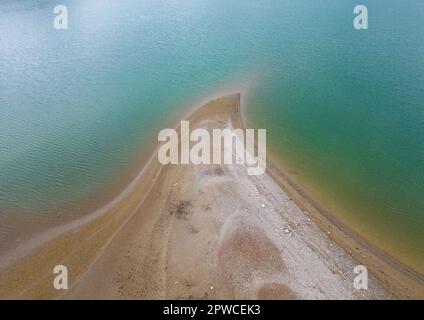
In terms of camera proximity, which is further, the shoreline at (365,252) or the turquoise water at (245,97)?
the turquoise water at (245,97)

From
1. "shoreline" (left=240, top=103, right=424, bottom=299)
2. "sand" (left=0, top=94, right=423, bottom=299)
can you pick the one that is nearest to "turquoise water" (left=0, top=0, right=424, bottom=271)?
"shoreline" (left=240, top=103, right=424, bottom=299)

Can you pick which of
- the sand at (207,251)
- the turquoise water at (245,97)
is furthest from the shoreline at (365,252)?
the turquoise water at (245,97)

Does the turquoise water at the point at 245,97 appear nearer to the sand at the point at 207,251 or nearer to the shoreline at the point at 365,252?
the shoreline at the point at 365,252

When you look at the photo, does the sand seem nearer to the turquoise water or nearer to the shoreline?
the shoreline

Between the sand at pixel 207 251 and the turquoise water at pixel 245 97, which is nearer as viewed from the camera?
the sand at pixel 207 251

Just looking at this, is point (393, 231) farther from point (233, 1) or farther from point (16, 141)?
point (233, 1)

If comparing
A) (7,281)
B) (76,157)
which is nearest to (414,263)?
(7,281)

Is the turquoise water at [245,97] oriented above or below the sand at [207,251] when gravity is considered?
above
